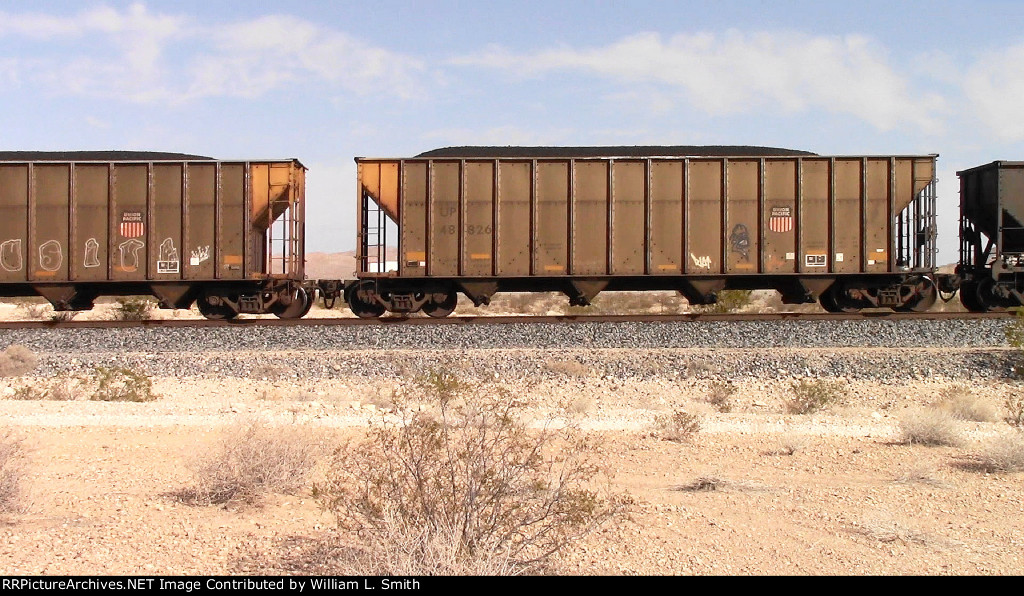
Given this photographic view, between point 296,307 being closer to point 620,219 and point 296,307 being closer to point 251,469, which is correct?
point 620,219

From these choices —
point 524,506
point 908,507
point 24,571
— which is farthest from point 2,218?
point 908,507

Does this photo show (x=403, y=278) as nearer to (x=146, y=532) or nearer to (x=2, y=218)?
(x=2, y=218)

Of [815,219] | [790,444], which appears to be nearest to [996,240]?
[815,219]

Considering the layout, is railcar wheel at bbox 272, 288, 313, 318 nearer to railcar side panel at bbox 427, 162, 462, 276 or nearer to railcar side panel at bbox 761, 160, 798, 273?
railcar side panel at bbox 427, 162, 462, 276

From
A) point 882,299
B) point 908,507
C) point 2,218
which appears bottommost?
point 908,507

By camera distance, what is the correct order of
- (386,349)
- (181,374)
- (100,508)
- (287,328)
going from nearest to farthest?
(100,508), (181,374), (386,349), (287,328)

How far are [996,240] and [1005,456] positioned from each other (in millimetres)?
12115

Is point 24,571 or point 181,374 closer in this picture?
point 24,571

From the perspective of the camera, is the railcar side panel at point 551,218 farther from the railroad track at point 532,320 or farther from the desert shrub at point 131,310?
the desert shrub at point 131,310

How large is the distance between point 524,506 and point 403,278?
1236cm

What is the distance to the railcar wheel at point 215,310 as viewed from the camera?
700 inches

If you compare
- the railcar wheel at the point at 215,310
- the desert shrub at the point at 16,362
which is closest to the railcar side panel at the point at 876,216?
the railcar wheel at the point at 215,310

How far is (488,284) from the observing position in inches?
690

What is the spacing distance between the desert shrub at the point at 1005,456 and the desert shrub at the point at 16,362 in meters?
12.7
